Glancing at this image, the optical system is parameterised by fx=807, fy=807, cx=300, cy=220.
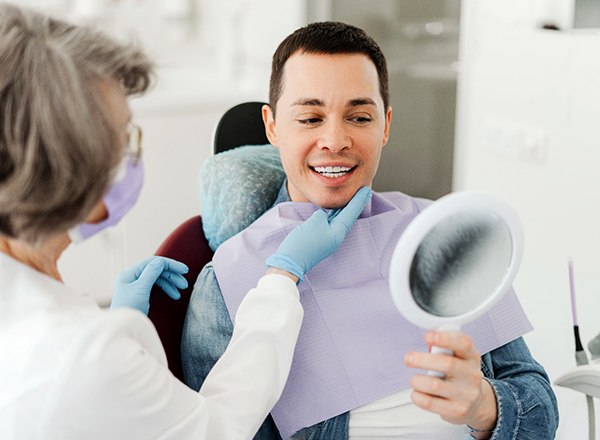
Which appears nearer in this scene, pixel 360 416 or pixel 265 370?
pixel 265 370

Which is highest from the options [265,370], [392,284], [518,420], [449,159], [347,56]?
[347,56]

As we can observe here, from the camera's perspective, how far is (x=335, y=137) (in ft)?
4.62

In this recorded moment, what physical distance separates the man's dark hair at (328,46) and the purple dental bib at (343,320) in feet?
0.80

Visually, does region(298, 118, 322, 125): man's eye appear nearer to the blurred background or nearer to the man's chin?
the man's chin

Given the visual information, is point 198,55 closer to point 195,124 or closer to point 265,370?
point 195,124

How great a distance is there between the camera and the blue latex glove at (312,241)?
4.22ft

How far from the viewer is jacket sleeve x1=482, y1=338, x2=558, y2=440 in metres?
1.25

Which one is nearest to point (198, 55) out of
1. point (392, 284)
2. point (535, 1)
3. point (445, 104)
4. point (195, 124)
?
point (195, 124)

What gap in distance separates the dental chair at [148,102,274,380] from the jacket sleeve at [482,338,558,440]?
0.55 m

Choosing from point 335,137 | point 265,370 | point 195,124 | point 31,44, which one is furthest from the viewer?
point 195,124

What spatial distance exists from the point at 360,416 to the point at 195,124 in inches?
92.3

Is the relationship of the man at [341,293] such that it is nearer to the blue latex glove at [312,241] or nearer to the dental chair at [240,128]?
the blue latex glove at [312,241]

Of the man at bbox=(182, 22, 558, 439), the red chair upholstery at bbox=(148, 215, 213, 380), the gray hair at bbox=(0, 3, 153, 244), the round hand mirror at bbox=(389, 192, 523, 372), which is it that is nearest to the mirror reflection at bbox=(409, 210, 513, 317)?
the round hand mirror at bbox=(389, 192, 523, 372)

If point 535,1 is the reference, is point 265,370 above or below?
below
